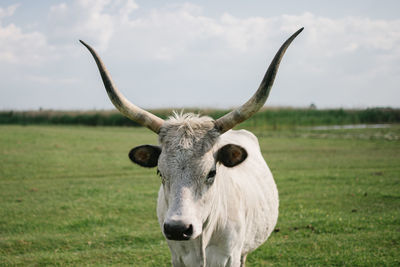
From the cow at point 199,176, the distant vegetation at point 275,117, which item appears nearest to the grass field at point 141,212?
the cow at point 199,176

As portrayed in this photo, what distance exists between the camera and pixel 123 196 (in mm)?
10617

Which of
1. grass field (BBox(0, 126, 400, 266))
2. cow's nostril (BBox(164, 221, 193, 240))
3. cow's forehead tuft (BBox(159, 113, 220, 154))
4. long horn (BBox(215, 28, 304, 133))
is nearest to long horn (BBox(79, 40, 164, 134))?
cow's forehead tuft (BBox(159, 113, 220, 154))

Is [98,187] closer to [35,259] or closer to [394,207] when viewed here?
[35,259]

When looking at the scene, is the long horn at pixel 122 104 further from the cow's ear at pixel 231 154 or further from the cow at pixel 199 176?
the cow's ear at pixel 231 154

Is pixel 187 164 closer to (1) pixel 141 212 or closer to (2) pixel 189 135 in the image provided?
(2) pixel 189 135

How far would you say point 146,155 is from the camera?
378 centimetres

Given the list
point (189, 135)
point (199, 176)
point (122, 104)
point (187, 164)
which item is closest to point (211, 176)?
point (199, 176)

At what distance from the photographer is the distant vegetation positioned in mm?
37750

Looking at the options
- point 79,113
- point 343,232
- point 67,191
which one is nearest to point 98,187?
point 67,191

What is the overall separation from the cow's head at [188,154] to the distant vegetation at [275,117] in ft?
96.8

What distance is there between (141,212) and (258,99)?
20.7 feet

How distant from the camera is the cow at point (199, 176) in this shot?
320 centimetres

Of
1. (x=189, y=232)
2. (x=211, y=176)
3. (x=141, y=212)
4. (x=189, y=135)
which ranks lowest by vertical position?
(x=141, y=212)

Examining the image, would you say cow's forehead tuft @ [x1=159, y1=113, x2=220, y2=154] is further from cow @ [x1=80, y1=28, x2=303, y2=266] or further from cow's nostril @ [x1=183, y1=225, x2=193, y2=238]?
cow's nostril @ [x1=183, y1=225, x2=193, y2=238]
